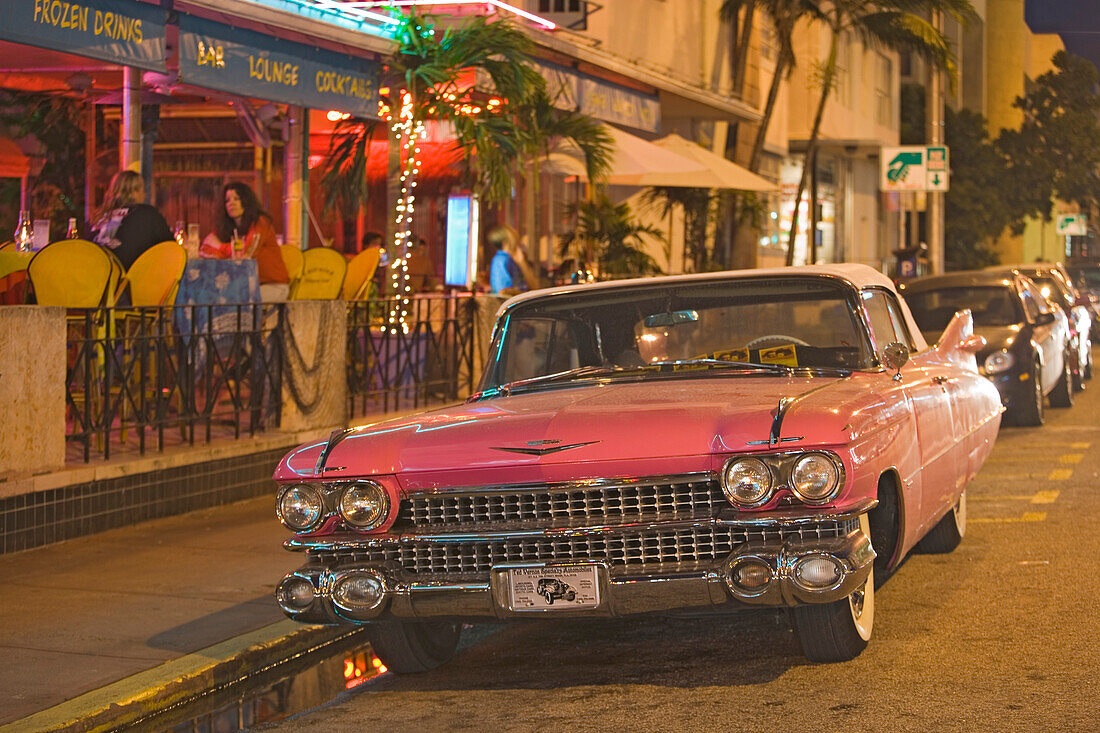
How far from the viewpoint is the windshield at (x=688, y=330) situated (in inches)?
279

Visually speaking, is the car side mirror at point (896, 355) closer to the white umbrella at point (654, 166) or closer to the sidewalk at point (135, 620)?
the sidewalk at point (135, 620)

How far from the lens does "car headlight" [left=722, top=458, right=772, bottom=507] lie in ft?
18.1

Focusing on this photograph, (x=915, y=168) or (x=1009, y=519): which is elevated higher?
(x=915, y=168)

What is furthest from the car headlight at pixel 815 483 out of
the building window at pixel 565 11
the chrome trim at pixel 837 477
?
the building window at pixel 565 11

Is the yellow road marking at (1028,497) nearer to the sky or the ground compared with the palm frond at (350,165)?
nearer to the ground

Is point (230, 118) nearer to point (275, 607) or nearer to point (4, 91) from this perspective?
point (4, 91)

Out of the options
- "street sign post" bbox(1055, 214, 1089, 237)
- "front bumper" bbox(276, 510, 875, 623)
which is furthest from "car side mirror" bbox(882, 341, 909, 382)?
"street sign post" bbox(1055, 214, 1089, 237)

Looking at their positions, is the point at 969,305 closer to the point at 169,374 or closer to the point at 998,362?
the point at 998,362

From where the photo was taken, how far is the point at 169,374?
34.1 feet

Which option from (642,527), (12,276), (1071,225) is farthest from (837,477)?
(1071,225)

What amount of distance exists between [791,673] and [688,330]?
68.4 inches

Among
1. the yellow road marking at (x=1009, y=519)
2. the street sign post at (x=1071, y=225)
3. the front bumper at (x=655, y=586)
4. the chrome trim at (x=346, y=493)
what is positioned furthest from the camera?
the street sign post at (x=1071, y=225)

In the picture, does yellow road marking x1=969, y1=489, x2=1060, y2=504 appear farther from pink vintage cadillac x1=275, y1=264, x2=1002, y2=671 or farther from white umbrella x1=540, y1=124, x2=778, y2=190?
white umbrella x1=540, y1=124, x2=778, y2=190

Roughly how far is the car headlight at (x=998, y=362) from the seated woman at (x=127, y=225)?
8025 mm
